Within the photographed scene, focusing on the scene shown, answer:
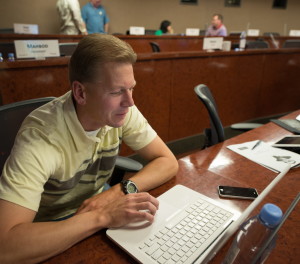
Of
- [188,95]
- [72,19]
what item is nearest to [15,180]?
[188,95]

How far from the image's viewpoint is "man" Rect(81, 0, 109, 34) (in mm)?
5543

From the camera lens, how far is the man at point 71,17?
507 centimetres

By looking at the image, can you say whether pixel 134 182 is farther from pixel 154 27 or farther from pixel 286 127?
pixel 154 27

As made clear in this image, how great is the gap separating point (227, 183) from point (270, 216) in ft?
1.82

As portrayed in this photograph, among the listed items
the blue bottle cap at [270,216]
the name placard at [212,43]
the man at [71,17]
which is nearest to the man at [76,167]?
the blue bottle cap at [270,216]

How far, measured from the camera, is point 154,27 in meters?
7.61

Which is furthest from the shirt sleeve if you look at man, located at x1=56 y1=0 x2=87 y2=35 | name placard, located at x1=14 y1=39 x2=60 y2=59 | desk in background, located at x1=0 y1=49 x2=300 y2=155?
man, located at x1=56 y1=0 x2=87 y2=35

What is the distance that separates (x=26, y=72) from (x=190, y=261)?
62.6 inches

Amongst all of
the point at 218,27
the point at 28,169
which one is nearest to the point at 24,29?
the point at 28,169

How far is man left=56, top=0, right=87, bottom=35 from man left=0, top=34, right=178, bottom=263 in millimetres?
4634

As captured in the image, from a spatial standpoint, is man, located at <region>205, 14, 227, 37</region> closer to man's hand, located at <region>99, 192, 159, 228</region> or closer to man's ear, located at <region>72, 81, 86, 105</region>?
man's ear, located at <region>72, 81, 86, 105</region>

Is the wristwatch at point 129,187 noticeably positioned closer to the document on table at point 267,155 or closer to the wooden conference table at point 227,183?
the wooden conference table at point 227,183

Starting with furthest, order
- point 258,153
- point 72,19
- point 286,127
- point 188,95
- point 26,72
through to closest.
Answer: point 72,19, point 188,95, point 26,72, point 286,127, point 258,153

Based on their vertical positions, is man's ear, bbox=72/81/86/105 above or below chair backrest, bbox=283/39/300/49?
below
